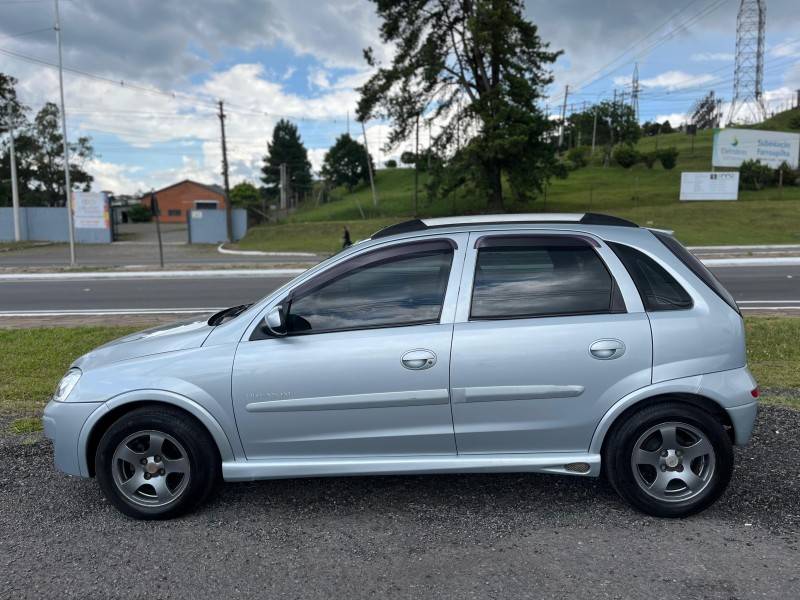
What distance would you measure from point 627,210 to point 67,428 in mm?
41166

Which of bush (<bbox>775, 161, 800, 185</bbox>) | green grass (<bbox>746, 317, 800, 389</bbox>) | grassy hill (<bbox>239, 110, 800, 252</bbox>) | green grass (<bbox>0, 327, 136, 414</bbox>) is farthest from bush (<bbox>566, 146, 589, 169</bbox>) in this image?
green grass (<bbox>0, 327, 136, 414</bbox>)

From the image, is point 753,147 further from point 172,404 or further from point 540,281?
point 172,404

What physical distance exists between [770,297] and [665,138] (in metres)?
91.3

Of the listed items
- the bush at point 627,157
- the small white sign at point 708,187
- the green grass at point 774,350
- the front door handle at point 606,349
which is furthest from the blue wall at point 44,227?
the bush at point 627,157

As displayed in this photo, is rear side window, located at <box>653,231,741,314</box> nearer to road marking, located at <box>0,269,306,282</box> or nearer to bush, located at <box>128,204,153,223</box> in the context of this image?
road marking, located at <box>0,269,306,282</box>

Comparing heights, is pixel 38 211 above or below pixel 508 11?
below

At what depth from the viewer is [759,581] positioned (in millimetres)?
3061

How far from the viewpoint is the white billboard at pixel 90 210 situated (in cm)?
4350

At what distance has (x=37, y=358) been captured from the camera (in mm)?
7844

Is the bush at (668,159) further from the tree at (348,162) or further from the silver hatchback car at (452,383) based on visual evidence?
the silver hatchback car at (452,383)

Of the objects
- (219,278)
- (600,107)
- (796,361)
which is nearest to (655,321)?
(796,361)

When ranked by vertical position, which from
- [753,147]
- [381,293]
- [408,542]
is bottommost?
[408,542]

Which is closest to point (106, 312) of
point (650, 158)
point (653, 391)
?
point (653, 391)

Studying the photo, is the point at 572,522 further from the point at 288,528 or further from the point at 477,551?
the point at 288,528
